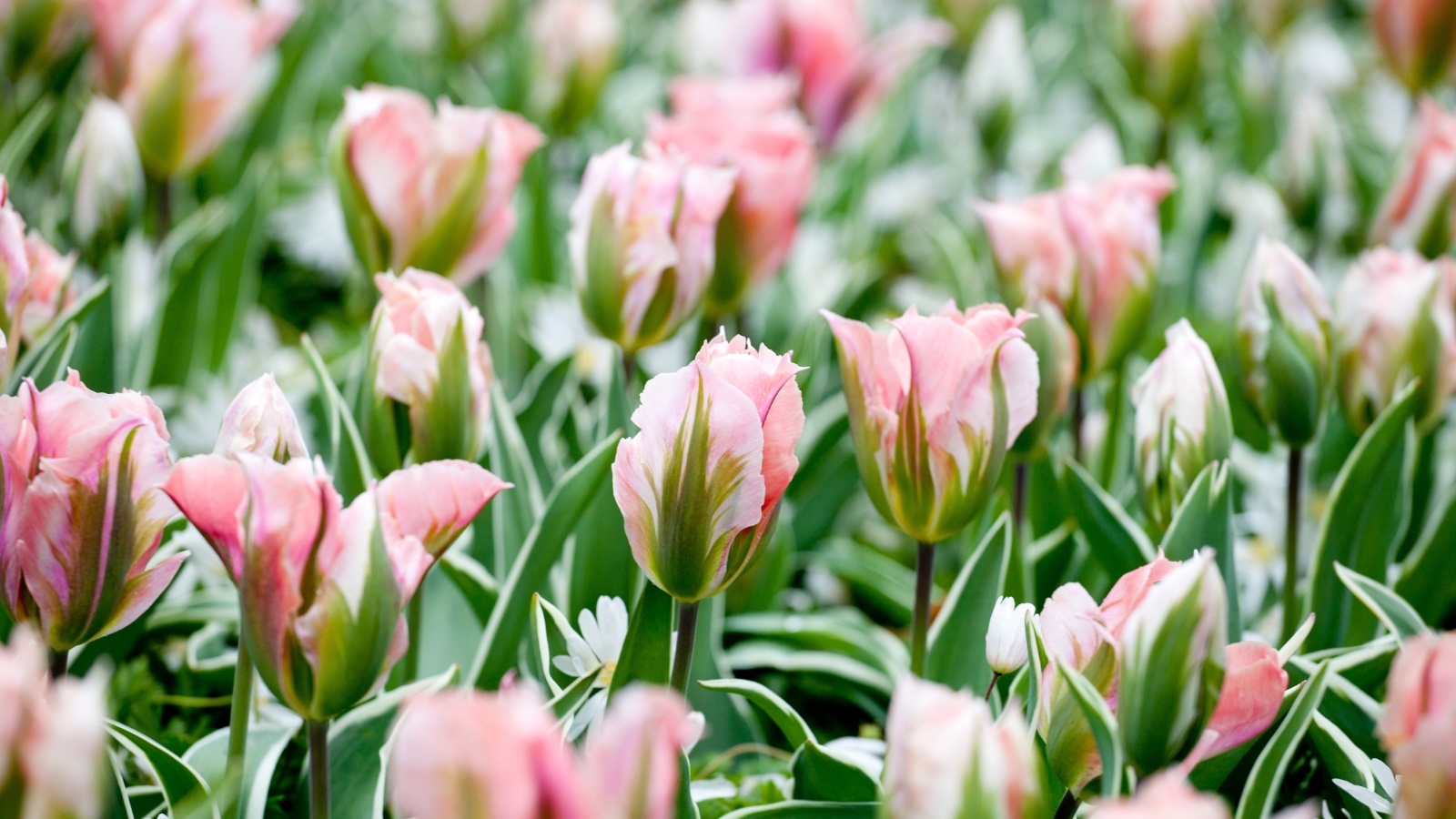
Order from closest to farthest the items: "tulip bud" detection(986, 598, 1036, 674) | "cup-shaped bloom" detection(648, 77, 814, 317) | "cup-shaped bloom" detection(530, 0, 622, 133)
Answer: "tulip bud" detection(986, 598, 1036, 674) < "cup-shaped bloom" detection(648, 77, 814, 317) < "cup-shaped bloom" detection(530, 0, 622, 133)

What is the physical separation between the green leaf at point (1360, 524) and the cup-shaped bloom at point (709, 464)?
1.58ft

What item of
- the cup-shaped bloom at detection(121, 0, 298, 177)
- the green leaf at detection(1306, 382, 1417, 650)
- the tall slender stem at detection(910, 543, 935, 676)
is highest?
the cup-shaped bloom at detection(121, 0, 298, 177)

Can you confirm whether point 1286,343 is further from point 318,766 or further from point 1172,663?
point 318,766

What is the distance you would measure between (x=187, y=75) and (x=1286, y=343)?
3.11ft

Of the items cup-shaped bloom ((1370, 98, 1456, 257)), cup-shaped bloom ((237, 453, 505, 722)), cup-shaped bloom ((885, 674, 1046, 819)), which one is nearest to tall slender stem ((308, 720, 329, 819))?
cup-shaped bloom ((237, 453, 505, 722))

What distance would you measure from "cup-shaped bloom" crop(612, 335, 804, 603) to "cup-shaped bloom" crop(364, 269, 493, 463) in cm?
16

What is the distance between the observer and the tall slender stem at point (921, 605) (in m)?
0.73

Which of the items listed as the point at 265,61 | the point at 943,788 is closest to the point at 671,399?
the point at 943,788

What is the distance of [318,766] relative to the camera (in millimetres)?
575

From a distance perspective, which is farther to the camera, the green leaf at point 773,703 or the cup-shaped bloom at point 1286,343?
the cup-shaped bloom at point 1286,343

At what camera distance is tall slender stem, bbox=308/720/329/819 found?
57cm

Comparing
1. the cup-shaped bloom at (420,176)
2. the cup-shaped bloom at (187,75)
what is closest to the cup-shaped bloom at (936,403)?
the cup-shaped bloom at (420,176)

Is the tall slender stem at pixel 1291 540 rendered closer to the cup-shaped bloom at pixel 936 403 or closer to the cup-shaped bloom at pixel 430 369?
the cup-shaped bloom at pixel 936 403

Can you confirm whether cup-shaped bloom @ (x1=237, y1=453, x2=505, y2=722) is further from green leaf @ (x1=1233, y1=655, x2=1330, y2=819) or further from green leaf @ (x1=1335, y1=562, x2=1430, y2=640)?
green leaf @ (x1=1335, y1=562, x2=1430, y2=640)
